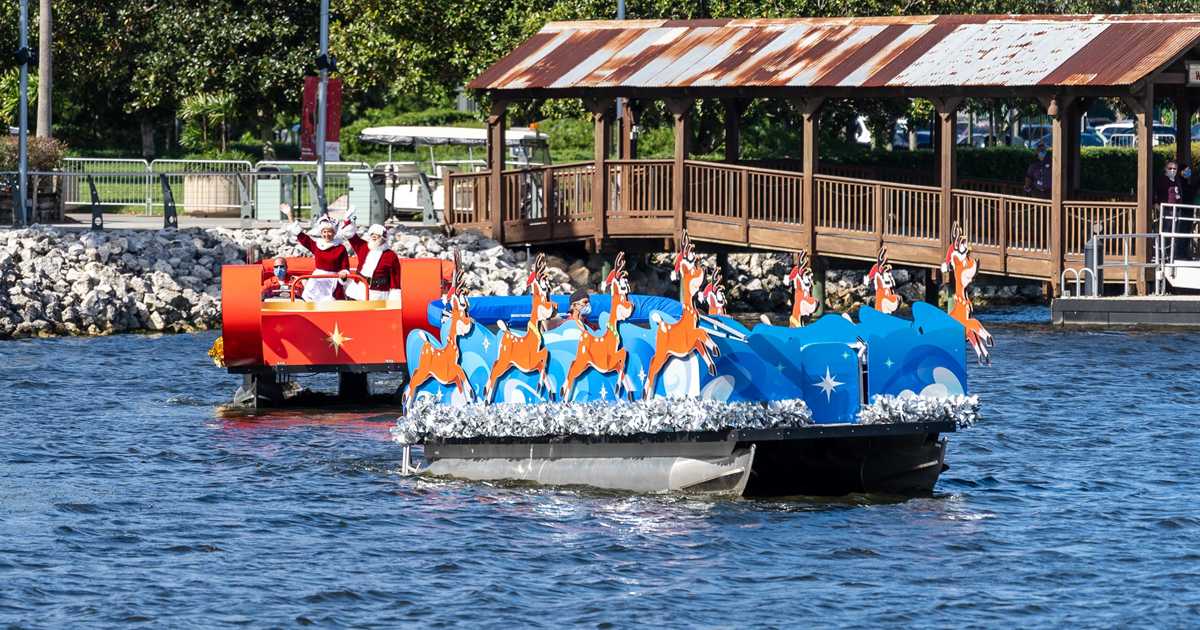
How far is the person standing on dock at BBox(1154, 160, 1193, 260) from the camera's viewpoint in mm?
31328

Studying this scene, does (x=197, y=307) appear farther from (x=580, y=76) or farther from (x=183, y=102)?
(x=183, y=102)

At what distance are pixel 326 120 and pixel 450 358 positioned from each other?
18.9 m

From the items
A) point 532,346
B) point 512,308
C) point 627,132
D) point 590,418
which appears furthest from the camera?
point 627,132

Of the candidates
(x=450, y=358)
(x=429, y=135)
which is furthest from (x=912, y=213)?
(x=450, y=358)

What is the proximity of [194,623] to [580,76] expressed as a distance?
21720 millimetres

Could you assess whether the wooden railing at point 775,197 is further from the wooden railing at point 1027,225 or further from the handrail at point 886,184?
the wooden railing at point 1027,225

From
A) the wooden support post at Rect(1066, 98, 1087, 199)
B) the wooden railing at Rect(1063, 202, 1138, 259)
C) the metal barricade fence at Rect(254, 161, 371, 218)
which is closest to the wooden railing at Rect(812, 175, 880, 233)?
the wooden railing at Rect(1063, 202, 1138, 259)

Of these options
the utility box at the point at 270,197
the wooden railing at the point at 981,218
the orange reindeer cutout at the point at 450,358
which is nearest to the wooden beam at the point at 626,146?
the wooden railing at the point at 981,218

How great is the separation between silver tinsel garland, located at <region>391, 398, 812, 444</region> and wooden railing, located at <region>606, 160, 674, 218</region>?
16572 millimetres

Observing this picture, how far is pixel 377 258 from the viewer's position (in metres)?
23.5

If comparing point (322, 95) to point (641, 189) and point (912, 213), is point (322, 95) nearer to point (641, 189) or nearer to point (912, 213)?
point (641, 189)

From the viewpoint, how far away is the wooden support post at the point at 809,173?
32.8 m

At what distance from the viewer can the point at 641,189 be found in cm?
3512

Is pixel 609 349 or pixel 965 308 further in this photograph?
pixel 965 308
